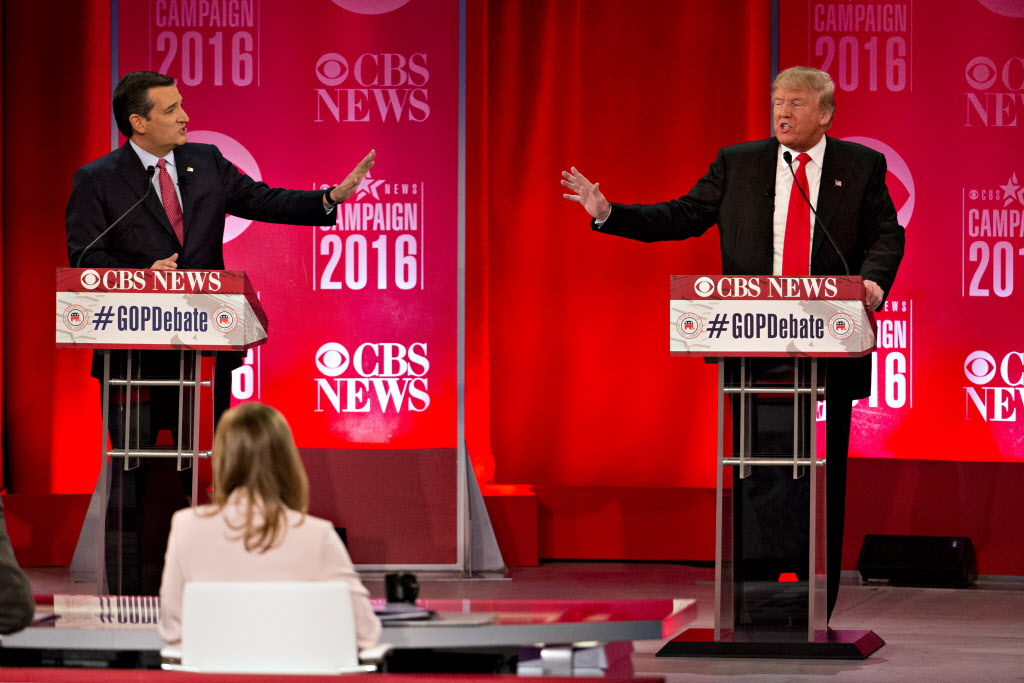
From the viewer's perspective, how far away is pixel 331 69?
6.43 m

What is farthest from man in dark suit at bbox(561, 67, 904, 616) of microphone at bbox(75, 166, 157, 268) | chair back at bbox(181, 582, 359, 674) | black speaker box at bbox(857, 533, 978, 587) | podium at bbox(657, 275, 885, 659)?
chair back at bbox(181, 582, 359, 674)

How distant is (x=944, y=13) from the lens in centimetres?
671

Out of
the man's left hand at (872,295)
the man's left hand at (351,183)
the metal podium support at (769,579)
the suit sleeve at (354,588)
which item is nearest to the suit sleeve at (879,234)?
the man's left hand at (872,295)

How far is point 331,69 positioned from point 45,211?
1.52 meters

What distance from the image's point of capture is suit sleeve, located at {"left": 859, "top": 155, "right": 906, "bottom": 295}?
459 centimetres

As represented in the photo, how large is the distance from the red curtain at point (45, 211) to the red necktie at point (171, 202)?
2.28 m

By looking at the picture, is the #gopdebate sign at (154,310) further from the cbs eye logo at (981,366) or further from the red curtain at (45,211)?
the cbs eye logo at (981,366)

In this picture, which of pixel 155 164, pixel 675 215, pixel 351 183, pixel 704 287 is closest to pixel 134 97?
pixel 155 164

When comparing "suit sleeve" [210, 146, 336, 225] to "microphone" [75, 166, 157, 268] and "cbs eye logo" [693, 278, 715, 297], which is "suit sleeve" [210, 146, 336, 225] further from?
"cbs eye logo" [693, 278, 715, 297]

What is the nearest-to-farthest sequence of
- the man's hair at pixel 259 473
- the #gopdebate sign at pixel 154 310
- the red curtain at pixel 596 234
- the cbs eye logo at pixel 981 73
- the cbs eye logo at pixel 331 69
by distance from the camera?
1. the man's hair at pixel 259 473
2. the #gopdebate sign at pixel 154 310
3. the cbs eye logo at pixel 331 69
4. the cbs eye logo at pixel 981 73
5. the red curtain at pixel 596 234

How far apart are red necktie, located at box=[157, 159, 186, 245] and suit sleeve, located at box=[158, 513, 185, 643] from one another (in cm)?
220

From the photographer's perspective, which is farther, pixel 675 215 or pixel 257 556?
pixel 675 215

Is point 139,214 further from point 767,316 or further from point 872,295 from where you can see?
point 872,295

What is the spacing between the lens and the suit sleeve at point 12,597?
2.74m
